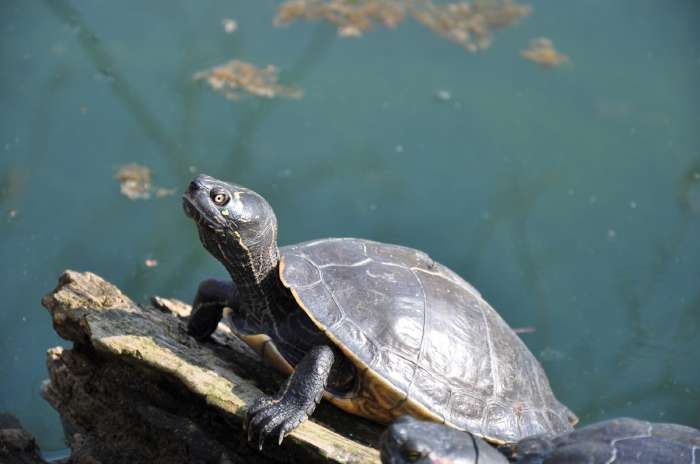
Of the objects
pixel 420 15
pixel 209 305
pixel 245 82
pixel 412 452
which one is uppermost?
pixel 412 452

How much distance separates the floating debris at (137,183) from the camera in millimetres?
4559

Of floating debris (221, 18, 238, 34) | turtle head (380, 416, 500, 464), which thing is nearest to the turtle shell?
turtle head (380, 416, 500, 464)

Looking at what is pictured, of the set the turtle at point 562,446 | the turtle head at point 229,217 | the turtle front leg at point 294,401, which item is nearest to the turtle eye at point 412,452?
the turtle at point 562,446

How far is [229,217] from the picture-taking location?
8.96ft

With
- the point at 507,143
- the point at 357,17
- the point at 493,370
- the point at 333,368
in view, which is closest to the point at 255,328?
the point at 333,368

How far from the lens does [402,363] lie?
2688mm

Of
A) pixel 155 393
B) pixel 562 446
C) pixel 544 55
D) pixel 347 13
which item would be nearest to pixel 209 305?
pixel 155 393

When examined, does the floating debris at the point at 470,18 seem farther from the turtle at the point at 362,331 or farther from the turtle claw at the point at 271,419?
the turtle claw at the point at 271,419

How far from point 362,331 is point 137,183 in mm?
2436

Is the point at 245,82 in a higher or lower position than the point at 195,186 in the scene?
lower

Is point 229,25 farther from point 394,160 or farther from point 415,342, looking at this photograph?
point 415,342

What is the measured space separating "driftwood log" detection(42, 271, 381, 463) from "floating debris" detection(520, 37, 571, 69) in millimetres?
3873

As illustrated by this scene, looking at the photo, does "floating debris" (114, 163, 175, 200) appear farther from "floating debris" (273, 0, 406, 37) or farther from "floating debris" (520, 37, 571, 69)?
"floating debris" (520, 37, 571, 69)

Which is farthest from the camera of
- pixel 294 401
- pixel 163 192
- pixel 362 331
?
pixel 163 192
